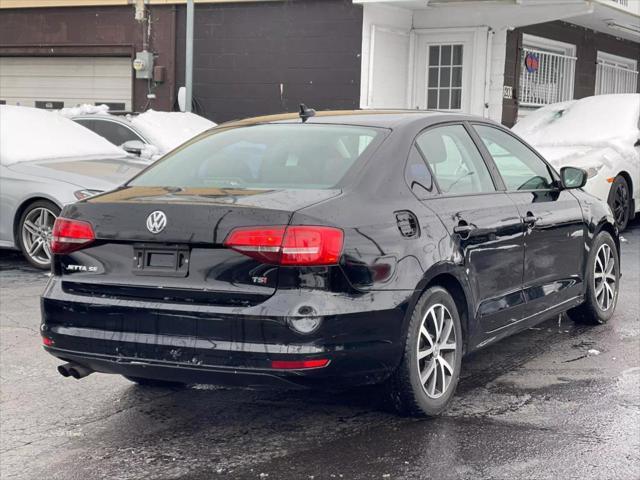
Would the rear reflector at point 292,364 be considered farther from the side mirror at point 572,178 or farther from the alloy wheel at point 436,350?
the side mirror at point 572,178

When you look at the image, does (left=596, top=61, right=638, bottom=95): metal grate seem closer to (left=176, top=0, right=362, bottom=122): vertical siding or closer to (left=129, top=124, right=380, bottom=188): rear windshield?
(left=176, top=0, right=362, bottom=122): vertical siding

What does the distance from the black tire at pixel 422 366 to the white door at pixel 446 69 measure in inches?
542

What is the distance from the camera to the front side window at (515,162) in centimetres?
622

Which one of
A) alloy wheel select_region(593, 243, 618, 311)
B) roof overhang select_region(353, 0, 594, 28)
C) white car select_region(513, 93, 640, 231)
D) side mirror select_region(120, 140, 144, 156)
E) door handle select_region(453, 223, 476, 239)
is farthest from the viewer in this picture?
roof overhang select_region(353, 0, 594, 28)

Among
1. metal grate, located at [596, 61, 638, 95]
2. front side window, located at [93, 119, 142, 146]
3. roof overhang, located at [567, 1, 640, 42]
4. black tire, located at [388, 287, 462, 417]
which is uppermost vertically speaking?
roof overhang, located at [567, 1, 640, 42]

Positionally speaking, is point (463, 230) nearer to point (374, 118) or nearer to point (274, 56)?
point (374, 118)

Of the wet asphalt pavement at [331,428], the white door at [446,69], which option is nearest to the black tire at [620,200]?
the wet asphalt pavement at [331,428]

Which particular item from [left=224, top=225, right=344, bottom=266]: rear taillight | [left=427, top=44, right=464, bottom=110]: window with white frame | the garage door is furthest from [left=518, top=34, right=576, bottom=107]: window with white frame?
[left=224, top=225, right=344, bottom=266]: rear taillight

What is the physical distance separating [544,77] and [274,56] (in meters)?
5.43

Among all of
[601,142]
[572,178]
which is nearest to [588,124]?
[601,142]

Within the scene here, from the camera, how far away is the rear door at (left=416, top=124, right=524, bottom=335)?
543cm

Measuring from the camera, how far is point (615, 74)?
23656 millimetres

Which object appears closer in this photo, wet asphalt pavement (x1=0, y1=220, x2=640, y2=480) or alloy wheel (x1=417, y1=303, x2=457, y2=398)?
wet asphalt pavement (x1=0, y1=220, x2=640, y2=480)

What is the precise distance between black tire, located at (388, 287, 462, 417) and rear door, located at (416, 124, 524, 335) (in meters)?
0.26
